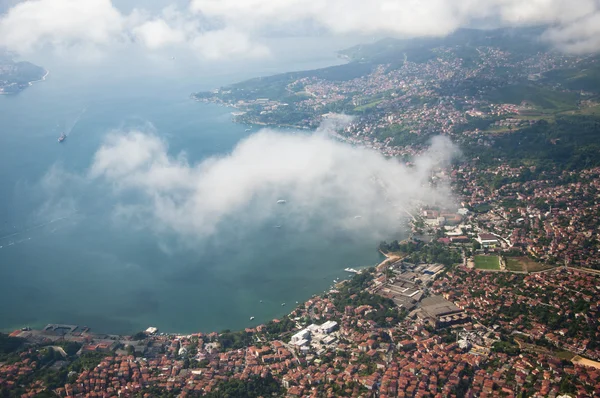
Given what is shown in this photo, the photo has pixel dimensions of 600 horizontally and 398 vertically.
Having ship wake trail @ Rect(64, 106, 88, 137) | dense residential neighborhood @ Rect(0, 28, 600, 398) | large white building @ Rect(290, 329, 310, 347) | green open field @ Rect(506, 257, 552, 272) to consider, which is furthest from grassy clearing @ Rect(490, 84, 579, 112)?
ship wake trail @ Rect(64, 106, 88, 137)

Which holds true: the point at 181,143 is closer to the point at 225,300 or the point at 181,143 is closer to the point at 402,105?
the point at 402,105

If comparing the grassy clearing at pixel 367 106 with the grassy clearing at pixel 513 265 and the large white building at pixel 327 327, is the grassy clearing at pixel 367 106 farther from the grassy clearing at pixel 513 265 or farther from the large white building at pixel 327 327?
the large white building at pixel 327 327

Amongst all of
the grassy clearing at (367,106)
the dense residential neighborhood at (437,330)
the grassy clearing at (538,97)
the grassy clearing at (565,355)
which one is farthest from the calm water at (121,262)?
the grassy clearing at (538,97)

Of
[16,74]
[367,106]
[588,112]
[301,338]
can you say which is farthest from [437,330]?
[16,74]

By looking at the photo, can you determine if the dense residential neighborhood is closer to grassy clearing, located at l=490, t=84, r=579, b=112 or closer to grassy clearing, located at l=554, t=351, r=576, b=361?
grassy clearing, located at l=554, t=351, r=576, b=361

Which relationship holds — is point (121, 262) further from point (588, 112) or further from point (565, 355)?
point (588, 112)

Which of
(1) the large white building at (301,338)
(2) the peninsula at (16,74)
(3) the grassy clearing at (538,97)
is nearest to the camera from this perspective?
(1) the large white building at (301,338)
